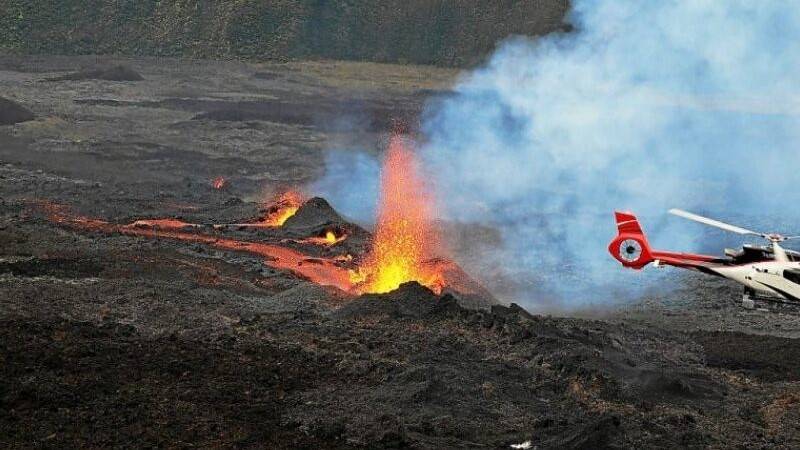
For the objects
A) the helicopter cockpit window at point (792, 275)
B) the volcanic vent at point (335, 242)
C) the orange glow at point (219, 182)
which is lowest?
the volcanic vent at point (335, 242)

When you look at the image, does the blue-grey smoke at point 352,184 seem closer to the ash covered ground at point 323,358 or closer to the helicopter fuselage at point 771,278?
the ash covered ground at point 323,358

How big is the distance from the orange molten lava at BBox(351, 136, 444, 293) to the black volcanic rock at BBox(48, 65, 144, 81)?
1303 inches

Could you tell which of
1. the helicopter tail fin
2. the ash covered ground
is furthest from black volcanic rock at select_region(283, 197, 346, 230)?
the helicopter tail fin

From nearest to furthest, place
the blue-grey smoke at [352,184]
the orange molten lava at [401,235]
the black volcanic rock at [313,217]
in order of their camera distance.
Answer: the orange molten lava at [401,235]
the black volcanic rock at [313,217]
the blue-grey smoke at [352,184]

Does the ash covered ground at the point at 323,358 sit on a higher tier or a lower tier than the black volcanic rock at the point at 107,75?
lower

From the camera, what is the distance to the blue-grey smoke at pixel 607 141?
140 feet

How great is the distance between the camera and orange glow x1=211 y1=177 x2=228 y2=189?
4732cm

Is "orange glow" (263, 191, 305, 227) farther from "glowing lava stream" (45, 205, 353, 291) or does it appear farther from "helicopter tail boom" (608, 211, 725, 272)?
"helicopter tail boom" (608, 211, 725, 272)

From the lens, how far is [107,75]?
81188 millimetres

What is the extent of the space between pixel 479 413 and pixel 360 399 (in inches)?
93.1

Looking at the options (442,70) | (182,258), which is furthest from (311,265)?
(442,70)

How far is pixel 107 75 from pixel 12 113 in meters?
20.2

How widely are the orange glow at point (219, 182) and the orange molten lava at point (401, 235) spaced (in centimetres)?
739

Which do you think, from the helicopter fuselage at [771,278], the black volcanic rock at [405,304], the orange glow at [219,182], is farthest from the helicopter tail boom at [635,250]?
the orange glow at [219,182]
